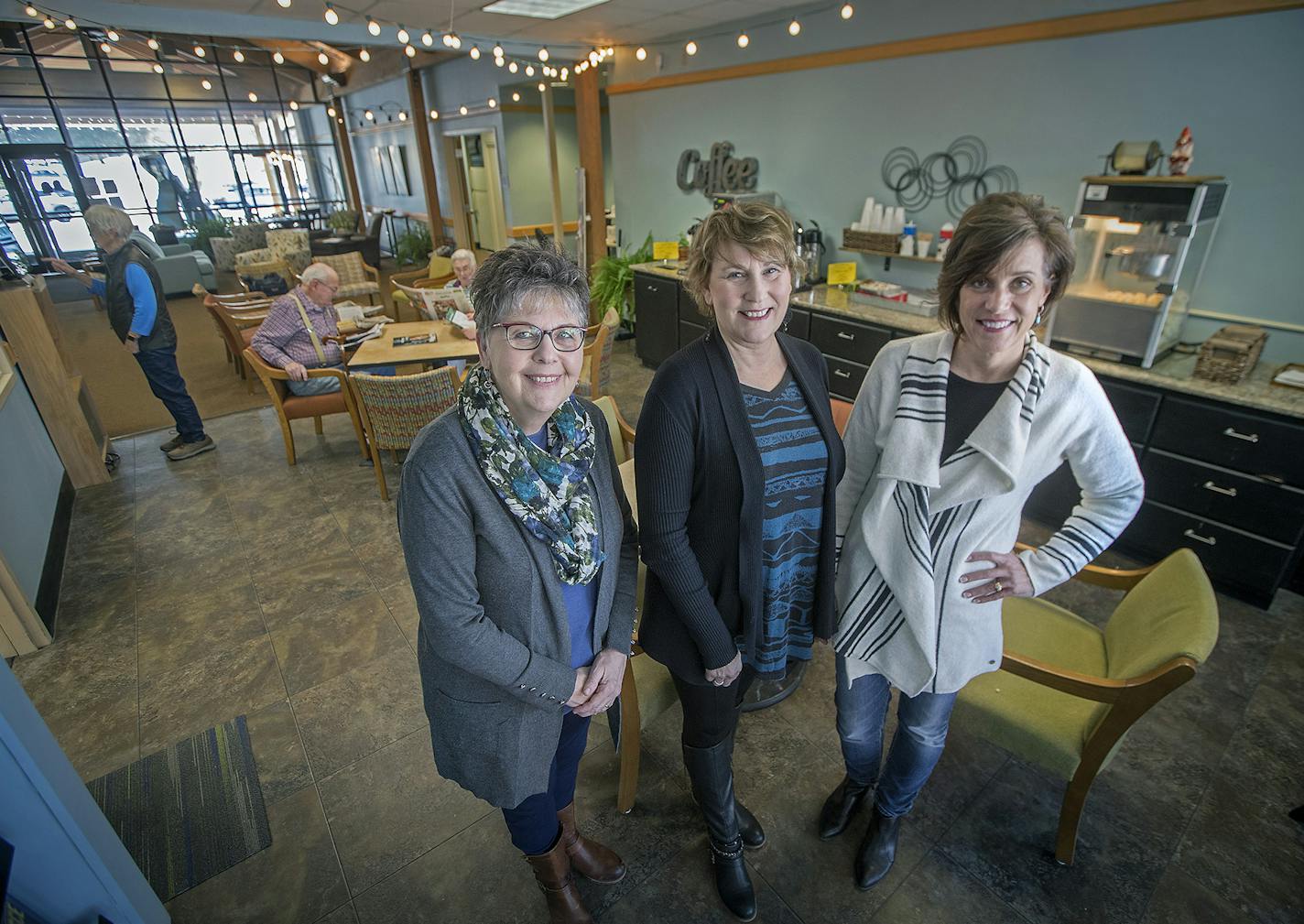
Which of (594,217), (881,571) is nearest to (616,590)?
(881,571)

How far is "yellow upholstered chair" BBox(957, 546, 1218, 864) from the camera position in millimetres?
1479

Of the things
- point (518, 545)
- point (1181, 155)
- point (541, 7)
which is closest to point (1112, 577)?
point (518, 545)

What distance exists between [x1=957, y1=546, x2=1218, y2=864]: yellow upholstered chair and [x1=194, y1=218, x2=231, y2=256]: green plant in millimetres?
13947

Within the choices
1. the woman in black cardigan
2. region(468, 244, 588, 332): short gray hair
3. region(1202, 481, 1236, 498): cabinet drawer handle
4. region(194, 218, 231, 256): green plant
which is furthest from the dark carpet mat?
region(194, 218, 231, 256): green plant

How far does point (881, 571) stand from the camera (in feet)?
4.76

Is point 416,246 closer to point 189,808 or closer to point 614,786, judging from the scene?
point 189,808

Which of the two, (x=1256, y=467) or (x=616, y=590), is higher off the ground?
(x=616, y=590)

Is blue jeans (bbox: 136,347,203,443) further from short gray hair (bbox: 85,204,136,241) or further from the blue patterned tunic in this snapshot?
the blue patterned tunic

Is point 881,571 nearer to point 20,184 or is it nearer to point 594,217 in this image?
point 594,217

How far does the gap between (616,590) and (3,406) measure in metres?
3.72

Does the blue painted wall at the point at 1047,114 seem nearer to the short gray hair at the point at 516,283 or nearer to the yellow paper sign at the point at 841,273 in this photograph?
the yellow paper sign at the point at 841,273

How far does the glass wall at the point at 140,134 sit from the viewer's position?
10.1 m

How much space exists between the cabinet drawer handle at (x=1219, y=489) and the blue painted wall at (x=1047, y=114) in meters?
0.86

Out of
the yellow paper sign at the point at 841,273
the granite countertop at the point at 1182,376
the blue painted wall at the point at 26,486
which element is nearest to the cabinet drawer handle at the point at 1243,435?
the granite countertop at the point at 1182,376
